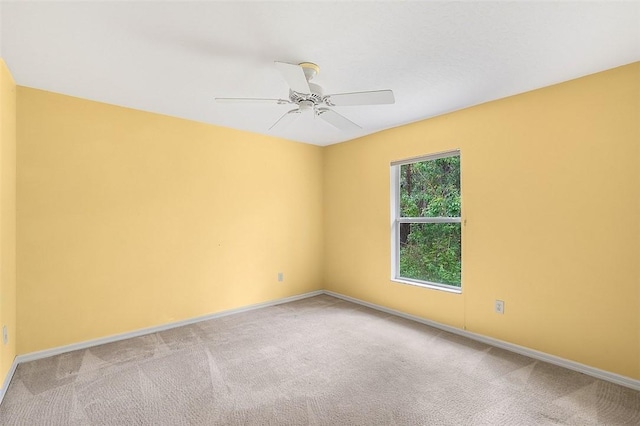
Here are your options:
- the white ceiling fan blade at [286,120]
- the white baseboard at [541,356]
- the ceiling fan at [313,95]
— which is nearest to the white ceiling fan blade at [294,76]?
the ceiling fan at [313,95]

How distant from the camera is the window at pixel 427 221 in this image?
3512mm

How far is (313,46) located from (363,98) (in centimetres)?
50

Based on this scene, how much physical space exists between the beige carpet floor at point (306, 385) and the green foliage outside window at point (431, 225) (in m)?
0.78

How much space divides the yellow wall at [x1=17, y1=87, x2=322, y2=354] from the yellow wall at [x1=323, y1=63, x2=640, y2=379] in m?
2.06

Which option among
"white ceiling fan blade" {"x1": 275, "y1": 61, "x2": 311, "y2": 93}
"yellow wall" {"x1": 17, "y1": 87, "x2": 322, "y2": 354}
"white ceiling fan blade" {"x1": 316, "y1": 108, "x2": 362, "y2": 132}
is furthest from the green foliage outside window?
"white ceiling fan blade" {"x1": 275, "y1": 61, "x2": 311, "y2": 93}

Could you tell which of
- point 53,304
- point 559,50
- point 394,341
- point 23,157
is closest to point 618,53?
point 559,50

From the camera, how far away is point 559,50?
6.98 ft

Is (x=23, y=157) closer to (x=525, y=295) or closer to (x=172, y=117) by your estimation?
(x=172, y=117)

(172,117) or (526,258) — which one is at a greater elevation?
(172,117)

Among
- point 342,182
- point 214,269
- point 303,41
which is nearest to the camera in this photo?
point 303,41

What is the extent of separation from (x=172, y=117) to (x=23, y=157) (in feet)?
4.54

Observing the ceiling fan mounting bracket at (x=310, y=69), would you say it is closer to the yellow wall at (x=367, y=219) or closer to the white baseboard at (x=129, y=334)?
the yellow wall at (x=367, y=219)

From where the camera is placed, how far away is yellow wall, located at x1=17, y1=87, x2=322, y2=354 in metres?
2.79

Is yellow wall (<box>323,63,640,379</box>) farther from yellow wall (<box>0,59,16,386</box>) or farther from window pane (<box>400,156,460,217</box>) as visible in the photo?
yellow wall (<box>0,59,16,386</box>)
